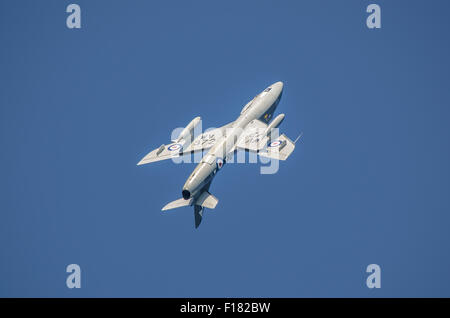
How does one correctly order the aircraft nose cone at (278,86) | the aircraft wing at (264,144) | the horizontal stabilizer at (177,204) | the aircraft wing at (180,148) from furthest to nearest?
the aircraft nose cone at (278,86) < the aircraft wing at (180,148) < the aircraft wing at (264,144) < the horizontal stabilizer at (177,204)

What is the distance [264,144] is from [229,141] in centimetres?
301

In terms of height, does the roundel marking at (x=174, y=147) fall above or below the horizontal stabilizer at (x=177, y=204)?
above

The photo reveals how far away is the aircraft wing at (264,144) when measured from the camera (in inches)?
2478

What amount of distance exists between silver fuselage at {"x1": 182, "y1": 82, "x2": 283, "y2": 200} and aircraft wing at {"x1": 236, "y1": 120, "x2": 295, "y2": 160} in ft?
2.35

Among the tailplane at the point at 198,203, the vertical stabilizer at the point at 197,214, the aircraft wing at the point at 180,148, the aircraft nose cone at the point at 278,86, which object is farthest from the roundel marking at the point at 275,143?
the aircraft nose cone at the point at 278,86

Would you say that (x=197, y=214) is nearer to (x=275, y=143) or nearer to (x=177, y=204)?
(x=177, y=204)

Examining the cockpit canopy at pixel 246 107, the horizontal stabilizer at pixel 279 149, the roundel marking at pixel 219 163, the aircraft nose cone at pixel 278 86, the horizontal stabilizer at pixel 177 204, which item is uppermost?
the aircraft nose cone at pixel 278 86

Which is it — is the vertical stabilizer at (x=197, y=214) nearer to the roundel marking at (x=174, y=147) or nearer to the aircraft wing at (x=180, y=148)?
the aircraft wing at (x=180, y=148)

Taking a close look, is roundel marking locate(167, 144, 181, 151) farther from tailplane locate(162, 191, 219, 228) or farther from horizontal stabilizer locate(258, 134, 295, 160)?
horizontal stabilizer locate(258, 134, 295, 160)
